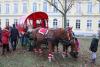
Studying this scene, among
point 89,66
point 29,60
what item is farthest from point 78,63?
point 29,60

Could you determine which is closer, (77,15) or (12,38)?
(12,38)

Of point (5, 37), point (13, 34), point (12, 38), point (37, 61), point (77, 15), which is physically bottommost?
point (37, 61)

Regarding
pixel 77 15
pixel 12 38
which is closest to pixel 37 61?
pixel 12 38

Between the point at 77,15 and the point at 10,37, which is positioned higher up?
the point at 77,15

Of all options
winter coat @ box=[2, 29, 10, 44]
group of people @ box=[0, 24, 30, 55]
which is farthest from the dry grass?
winter coat @ box=[2, 29, 10, 44]

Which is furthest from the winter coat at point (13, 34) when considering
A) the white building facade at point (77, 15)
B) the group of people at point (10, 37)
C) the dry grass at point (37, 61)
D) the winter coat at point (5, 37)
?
the white building facade at point (77, 15)

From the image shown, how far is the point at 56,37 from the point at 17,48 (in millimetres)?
5705

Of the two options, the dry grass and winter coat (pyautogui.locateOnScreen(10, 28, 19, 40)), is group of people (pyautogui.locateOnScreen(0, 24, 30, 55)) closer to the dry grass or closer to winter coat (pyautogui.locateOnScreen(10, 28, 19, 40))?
winter coat (pyautogui.locateOnScreen(10, 28, 19, 40))

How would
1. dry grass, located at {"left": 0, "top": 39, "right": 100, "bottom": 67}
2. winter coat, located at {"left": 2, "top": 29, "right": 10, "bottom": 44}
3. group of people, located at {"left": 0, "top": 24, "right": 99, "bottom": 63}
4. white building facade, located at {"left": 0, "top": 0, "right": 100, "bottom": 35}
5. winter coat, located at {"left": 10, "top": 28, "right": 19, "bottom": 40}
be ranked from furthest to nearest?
white building facade, located at {"left": 0, "top": 0, "right": 100, "bottom": 35}
winter coat, located at {"left": 10, "top": 28, "right": 19, "bottom": 40}
winter coat, located at {"left": 2, "top": 29, "right": 10, "bottom": 44}
group of people, located at {"left": 0, "top": 24, "right": 99, "bottom": 63}
dry grass, located at {"left": 0, "top": 39, "right": 100, "bottom": 67}

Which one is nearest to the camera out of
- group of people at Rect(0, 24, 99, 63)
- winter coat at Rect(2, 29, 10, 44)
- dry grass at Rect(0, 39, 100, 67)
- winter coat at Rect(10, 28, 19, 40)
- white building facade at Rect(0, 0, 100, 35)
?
dry grass at Rect(0, 39, 100, 67)

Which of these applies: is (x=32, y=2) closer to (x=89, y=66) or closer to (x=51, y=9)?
(x=51, y=9)

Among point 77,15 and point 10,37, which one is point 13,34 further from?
point 77,15

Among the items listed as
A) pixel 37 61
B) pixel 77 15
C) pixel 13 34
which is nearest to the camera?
pixel 37 61

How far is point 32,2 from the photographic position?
75.6 m
